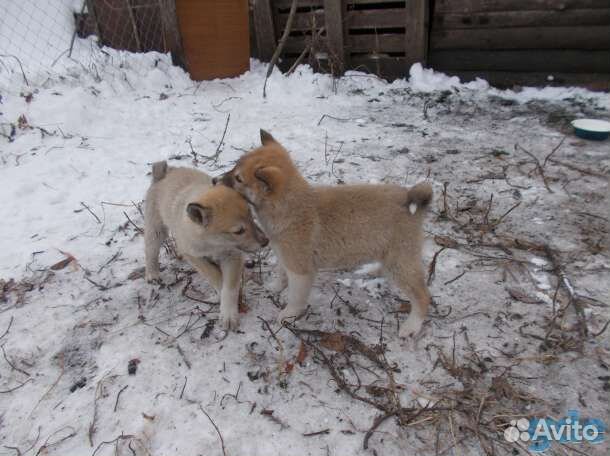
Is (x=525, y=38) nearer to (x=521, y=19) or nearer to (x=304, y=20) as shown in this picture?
(x=521, y=19)

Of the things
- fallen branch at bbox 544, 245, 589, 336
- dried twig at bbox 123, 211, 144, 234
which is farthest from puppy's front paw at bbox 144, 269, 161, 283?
fallen branch at bbox 544, 245, 589, 336

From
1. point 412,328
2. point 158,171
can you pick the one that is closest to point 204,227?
point 158,171

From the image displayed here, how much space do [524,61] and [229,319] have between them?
281 inches

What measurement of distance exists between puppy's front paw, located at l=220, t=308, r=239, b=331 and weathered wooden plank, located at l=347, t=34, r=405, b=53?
259 inches

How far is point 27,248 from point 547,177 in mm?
5728

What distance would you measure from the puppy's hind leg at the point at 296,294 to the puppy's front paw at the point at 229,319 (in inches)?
13.6

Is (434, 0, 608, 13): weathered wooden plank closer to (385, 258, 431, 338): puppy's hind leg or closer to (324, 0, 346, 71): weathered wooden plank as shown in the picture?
(324, 0, 346, 71): weathered wooden plank

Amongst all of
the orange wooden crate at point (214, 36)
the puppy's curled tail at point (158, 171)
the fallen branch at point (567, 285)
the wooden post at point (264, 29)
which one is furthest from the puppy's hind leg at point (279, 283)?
the wooden post at point (264, 29)

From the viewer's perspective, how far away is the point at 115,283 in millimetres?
3723

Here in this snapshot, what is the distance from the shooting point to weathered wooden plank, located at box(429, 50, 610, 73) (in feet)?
22.9

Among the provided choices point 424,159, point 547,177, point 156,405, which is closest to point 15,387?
point 156,405

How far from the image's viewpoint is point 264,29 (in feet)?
27.7

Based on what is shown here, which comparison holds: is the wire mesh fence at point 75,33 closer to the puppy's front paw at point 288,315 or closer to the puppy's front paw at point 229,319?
the puppy's front paw at point 229,319

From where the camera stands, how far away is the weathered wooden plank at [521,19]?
676 cm
